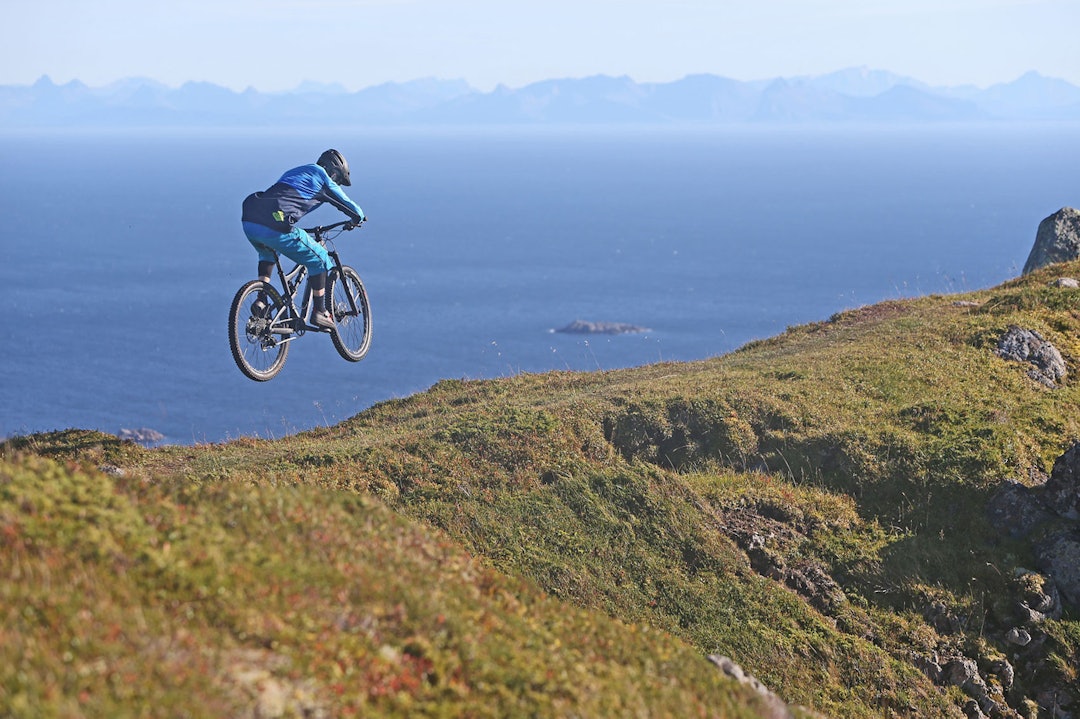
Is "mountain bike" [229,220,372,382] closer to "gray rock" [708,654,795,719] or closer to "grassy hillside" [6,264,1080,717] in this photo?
"grassy hillside" [6,264,1080,717]

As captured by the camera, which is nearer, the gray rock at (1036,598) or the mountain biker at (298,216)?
the gray rock at (1036,598)

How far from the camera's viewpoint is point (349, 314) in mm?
20922

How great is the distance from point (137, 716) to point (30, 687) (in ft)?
2.32

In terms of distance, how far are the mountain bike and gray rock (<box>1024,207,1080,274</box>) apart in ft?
91.3

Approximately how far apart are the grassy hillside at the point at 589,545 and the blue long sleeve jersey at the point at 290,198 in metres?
4.54

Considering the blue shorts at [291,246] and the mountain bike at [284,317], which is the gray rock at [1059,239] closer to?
the mountain bike at [284,317]

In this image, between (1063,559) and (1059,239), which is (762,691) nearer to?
(1063,559)

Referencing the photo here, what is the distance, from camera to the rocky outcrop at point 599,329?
170 m

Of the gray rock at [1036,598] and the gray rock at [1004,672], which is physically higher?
the gray rock at [1036,598]

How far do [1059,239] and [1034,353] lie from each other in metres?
16.4

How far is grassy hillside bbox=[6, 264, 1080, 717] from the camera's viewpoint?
291 inches

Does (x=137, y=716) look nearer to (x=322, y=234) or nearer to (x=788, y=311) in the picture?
(x=322, y=234)

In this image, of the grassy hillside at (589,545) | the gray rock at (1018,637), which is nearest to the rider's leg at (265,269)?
the grassy hillside at (589,545)

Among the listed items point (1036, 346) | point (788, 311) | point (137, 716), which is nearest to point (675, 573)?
point (137, 716)
